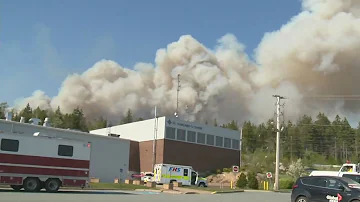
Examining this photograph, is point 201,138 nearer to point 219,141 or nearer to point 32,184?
point 219,141

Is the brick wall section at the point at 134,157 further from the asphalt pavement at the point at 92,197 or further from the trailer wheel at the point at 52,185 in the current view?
the trailer wheel at the point at 52,185

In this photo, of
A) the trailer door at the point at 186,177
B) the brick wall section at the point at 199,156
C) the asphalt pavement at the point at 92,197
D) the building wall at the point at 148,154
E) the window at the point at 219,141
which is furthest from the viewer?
the window at the point at 219,141

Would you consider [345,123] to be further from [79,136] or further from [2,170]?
[2,170]

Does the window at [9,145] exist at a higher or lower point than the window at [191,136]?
lower

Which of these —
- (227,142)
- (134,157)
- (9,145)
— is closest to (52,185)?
(9,145)

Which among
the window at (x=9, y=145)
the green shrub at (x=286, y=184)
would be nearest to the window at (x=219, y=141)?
the green shrub at (x=286, y=184)

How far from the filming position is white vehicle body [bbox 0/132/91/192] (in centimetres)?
2472

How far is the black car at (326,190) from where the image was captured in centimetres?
1770

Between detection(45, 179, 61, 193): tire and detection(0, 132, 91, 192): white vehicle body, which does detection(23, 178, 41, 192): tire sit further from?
detection(45, 179, 61, 193): tire

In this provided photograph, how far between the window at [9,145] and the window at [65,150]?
254 centimetres

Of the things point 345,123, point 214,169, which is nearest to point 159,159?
point 214,169

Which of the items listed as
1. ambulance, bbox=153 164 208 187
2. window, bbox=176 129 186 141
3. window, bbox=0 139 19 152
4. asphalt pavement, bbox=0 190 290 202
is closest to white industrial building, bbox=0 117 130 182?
ambulance, bbox=153 164 208 187

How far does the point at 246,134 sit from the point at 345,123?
28.9 meters

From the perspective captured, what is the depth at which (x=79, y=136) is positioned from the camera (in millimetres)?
59125
